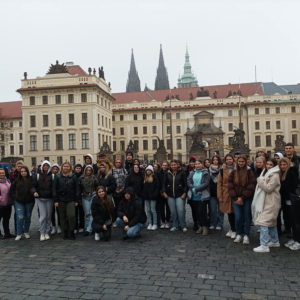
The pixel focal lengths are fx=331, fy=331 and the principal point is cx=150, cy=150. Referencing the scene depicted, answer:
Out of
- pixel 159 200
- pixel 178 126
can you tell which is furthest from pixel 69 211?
pixel 178 126

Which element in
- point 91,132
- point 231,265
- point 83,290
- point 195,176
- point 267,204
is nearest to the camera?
point 83,290

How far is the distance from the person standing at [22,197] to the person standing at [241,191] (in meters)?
4.59

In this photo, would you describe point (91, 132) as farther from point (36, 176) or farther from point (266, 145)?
point (36, 176)

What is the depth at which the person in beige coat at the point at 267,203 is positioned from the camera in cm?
623

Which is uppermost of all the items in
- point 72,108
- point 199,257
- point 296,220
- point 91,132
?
point 72,108

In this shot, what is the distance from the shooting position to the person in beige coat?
6.23 meters

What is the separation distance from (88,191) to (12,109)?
61.3 meters

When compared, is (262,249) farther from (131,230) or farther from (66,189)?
(66,189)

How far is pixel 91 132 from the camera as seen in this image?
43688 mm

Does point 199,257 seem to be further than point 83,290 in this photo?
Yes

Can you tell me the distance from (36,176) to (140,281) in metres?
4.15

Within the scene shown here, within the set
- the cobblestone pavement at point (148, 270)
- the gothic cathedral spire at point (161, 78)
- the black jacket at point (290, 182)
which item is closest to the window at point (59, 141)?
the cobblestone pavement at point (148, 270)

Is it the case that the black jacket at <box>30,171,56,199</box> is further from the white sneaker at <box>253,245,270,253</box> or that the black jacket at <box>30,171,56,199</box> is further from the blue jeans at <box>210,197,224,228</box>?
the white sneaker at <box>253,245,270,253</box>

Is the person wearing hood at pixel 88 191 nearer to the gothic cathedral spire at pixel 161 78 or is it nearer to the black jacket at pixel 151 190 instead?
the black jacket at pixel 151 190
